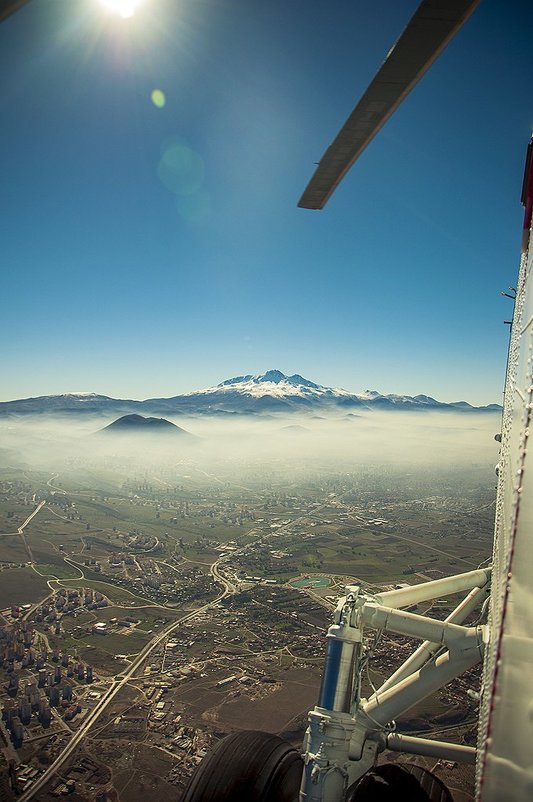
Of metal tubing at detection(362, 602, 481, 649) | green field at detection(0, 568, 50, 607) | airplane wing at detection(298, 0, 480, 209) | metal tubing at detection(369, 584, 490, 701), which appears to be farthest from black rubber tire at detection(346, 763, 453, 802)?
green field at detection(0, 568, 50, 607)

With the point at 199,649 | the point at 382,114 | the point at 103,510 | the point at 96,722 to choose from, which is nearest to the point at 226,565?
the point at 199,649

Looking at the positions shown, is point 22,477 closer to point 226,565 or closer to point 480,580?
point 226,565

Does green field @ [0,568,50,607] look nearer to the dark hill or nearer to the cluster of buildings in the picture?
the cluster of buildings

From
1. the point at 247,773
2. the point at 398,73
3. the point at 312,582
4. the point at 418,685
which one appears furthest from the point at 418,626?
the point at 312,582

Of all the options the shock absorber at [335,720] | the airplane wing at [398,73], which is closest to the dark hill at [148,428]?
the shock absorber at [335,720]

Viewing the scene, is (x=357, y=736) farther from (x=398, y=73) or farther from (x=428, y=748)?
(x=398, y=73)

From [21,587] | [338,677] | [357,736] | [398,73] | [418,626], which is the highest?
[398,73]

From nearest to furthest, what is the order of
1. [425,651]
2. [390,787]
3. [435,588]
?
[390,787], [425,651], [435,588]
